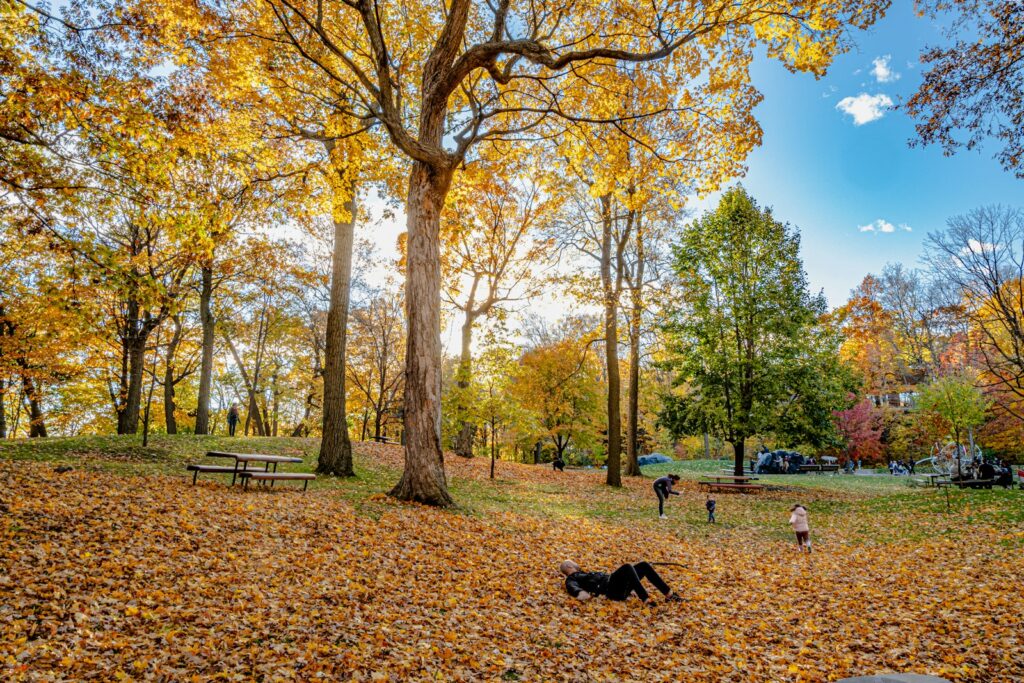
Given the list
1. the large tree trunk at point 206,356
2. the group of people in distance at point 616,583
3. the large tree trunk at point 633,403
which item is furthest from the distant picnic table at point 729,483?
the large tree trunk at point 206,356

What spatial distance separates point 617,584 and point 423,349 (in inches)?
213

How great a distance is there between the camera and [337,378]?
1207cm

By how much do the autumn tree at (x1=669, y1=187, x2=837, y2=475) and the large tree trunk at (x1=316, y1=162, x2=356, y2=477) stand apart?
527 inches

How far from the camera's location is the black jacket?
6.69 meters

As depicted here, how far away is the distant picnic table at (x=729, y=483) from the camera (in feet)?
61.8

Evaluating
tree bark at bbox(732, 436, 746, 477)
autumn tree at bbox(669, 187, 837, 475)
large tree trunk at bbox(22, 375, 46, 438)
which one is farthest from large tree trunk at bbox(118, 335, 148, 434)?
tree bark at bbox(732, 436, 746, 477)

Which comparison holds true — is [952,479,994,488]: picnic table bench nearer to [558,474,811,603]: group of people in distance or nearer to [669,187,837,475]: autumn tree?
[669,187,837,475]: autumn tree

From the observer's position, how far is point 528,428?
60.1 ft

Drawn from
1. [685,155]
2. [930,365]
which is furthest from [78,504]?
[930,365]

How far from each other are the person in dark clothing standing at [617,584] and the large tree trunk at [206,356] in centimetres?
1782

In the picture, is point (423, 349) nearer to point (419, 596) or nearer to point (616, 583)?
point (419, 596)

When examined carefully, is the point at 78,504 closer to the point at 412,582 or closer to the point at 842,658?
the point at 412,582

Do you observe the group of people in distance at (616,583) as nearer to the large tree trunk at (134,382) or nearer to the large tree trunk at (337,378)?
the large tree trunk at (337,378)

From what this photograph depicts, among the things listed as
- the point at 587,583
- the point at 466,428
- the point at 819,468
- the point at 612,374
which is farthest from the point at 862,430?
the point at 587,583
